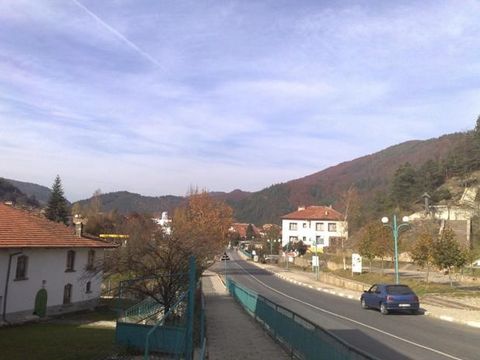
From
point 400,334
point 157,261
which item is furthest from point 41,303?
point 400,334

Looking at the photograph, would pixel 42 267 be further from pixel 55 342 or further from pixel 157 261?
pixel 157 261

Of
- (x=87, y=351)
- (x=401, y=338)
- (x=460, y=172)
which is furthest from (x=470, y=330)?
(x=460, y=172)

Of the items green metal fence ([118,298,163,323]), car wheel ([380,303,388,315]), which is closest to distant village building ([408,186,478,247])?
car wheel ([380,303,388,315])

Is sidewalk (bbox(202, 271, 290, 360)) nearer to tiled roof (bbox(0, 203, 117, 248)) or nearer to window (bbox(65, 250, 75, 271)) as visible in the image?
tiled roof (bbox(0, 203, 117, 248))

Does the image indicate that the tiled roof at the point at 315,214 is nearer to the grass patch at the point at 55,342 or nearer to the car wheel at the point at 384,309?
the car wheel at the point at 384,309

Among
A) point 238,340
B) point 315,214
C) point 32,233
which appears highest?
point 315,214

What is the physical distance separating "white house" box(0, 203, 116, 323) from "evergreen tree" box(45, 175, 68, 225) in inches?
2022

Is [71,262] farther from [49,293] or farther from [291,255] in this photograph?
[291,255]

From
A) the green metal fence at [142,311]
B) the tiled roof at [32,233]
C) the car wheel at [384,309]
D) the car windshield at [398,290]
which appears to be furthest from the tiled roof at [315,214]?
the green metal fence at [142,311]

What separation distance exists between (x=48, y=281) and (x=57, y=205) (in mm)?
61324

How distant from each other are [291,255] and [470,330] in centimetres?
7180

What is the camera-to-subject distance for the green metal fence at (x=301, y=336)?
8.55m

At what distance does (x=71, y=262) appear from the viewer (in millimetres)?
37688

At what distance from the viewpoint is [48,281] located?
34.3 metres
